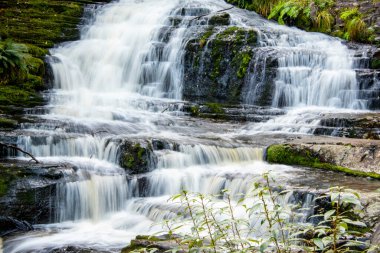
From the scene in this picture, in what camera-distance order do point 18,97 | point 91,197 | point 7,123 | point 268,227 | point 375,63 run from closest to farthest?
point 268,227, point 91,197, point 7,123, point 18,97, point 375,63

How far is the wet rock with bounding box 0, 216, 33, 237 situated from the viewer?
6719 millimetres

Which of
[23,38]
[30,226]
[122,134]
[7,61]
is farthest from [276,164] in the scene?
[23,38]

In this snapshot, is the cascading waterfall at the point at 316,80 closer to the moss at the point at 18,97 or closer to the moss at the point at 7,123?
the moss at the point at 18,97

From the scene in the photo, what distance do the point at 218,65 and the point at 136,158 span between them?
7421 mm

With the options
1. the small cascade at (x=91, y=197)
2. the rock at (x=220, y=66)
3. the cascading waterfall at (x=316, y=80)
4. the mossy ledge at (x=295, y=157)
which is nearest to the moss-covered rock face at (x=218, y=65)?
the rock at (x=220, y=66)

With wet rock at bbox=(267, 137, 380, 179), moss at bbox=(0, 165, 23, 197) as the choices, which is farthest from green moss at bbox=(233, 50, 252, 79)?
moss at bbox=(0, 165, 23, 197)

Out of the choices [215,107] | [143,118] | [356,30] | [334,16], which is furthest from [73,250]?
[334,16]

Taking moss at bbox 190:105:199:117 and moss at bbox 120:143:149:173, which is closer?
moss at bbox 120:143:149:173

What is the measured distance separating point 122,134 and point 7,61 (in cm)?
350

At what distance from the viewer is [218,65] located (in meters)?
15.2

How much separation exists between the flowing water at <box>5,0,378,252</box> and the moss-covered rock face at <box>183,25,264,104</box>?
0.42 meters

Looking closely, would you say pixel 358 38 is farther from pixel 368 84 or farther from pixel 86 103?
pixel 86 103

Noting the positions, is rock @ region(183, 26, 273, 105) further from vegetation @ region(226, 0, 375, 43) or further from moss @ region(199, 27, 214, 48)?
vegetation @ region(226, 0, 375, 43)

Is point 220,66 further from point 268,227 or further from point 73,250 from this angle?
point 268,227
